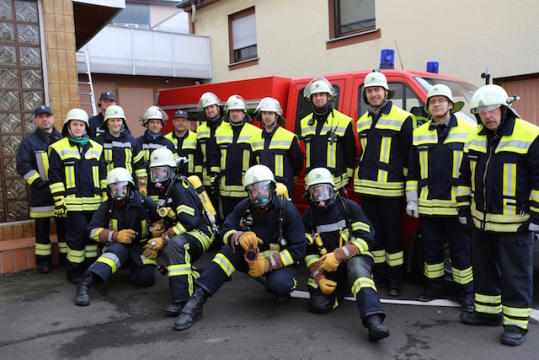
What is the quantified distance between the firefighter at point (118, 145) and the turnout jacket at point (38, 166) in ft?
2.01

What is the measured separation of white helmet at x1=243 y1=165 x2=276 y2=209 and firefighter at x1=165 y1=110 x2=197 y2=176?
92.9 inches

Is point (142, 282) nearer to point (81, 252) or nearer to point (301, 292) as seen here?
point (81, 252)

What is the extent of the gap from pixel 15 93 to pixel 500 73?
24.6ft

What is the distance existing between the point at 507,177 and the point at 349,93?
2274 millimetres

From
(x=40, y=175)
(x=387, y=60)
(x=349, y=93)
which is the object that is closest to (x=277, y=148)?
(x=349, y=93)

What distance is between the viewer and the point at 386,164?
4988mm

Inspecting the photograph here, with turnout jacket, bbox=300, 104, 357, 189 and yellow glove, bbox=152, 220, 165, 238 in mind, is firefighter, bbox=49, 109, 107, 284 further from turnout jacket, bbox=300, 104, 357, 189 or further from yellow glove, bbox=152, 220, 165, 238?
turnout jacket, bbox=300, 104, 357, 189

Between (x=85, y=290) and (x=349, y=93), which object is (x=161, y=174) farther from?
(x=349, y=93)

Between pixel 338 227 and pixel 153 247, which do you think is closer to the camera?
pixel 338 227

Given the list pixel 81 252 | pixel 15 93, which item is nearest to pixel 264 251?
pixel 81 252

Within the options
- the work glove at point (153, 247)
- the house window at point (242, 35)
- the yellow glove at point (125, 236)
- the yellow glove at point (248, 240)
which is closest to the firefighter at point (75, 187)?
the yellow glove at point (125, 236)

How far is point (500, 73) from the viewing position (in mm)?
8539

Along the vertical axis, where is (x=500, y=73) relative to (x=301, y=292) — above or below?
above

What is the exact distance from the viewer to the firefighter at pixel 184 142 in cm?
692
